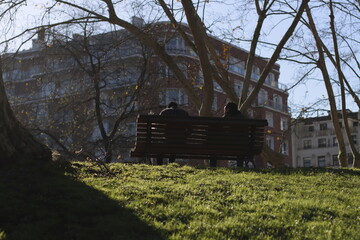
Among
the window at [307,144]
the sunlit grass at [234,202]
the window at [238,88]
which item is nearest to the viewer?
the sunlit grass at [234,202]

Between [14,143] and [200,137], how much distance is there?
453cm

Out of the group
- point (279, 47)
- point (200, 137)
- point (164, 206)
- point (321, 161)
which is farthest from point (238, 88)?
point (164, 206)

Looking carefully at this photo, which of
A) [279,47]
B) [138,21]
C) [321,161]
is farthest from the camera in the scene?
[321,161]

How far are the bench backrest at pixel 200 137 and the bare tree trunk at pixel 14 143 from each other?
11.5 feet

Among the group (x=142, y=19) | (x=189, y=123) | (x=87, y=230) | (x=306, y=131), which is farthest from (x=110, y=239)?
(x=306, y=131)

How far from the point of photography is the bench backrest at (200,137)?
36.1ft

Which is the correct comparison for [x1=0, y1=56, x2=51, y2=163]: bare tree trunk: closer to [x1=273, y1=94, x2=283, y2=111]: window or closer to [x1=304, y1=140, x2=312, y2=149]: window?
[x1=273, y1=94, x2=283, y2=111]: window

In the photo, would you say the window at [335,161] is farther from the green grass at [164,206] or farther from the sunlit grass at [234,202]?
the green grass at [164,206]

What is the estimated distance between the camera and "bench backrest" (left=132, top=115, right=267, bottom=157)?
11000mm

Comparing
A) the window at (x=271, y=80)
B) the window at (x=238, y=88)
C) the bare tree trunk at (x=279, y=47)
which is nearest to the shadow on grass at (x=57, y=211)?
the bare tree trunk at (x=279, y=47)

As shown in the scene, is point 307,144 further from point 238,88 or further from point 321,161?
point 238,88

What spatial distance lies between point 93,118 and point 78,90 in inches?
80.9

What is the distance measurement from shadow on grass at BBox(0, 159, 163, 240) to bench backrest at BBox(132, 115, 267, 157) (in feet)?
13.5

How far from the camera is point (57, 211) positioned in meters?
5.70
